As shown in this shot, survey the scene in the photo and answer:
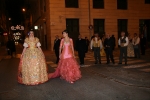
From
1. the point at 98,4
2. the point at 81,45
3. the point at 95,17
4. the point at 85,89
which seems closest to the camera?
the point at 85,89

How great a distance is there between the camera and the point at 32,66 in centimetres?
746

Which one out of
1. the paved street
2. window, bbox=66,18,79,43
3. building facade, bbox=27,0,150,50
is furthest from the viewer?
window, bbox=66,18,79,43

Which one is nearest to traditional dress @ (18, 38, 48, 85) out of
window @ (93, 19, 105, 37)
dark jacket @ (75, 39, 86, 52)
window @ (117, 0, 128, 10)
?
dark jacket @ (75, 39, 86, 52)

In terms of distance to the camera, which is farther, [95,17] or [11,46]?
[95,17]

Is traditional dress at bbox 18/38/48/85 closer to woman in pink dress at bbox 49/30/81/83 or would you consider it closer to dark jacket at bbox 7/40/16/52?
woman in pink dress at bbox 49/30/81/83

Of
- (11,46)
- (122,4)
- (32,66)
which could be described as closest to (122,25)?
(122,4)

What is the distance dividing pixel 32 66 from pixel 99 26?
66.7 feet

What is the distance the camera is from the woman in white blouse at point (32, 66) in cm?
741

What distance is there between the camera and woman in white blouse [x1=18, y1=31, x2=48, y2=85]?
741 cm

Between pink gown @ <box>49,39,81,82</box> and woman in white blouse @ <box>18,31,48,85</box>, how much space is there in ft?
2.37

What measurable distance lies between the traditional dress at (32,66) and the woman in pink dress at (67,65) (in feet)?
2.39

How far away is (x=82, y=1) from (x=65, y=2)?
217 centimetres

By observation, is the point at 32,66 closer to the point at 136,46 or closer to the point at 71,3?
the point at 136,46

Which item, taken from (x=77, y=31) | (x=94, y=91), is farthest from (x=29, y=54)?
(x=77, y=31)
